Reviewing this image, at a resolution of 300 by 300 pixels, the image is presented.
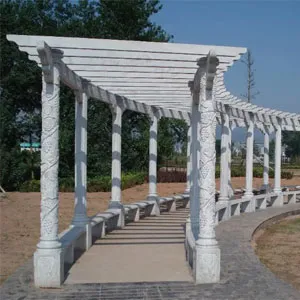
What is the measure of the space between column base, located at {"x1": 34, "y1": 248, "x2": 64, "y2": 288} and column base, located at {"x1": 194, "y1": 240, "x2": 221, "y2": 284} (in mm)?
1921

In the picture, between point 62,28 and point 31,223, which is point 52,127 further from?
point 62,28

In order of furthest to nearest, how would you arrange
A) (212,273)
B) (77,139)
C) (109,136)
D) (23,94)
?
1. (23,94)
2. (109,136)
3. (77,139)
4. (212,273)

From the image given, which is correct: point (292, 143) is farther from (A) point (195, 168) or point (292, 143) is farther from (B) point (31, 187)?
(A) point (195, 168)

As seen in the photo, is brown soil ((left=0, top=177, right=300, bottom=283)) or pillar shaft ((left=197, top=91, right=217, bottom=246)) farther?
brown soil ((left=0, top=177, right=300, bottom=283))

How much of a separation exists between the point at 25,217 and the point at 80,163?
648cm

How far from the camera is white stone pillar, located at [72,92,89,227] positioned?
912cm

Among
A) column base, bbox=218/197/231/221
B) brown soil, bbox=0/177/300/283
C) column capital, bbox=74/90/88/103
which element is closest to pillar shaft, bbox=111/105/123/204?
brown soil, bbox=0/177/300/283

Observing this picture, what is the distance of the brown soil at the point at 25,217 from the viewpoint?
29.4ft

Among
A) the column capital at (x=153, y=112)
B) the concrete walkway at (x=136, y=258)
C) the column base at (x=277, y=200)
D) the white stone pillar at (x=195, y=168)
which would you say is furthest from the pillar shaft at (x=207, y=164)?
the column base at (x=277, y=200)

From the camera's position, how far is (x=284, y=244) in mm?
10625

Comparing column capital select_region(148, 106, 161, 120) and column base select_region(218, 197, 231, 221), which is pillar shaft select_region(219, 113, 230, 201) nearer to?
column base select_region(218, 197, 231, 221)

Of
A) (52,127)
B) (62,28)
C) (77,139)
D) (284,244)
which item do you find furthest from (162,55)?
(62,28)

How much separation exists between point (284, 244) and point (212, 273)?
4.59m

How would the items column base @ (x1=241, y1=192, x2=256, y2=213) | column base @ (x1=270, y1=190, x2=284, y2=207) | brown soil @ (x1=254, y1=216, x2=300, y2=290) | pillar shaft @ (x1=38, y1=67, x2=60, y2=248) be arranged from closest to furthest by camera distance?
1. pillar shaft @ (x1=38, y1=67, x2=60, y2=248)
2. brown soil @ (x1=254, y1=216, x2=300, y2=290)
3. column base @ (x1=241, y1=192, x2=256, y2=213)
4. column base @ (x1=270, y1=190, x2=284, y2=207)
